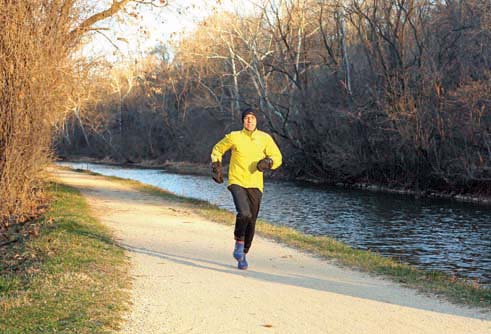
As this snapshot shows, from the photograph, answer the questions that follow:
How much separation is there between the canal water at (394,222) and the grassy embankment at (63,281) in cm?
724

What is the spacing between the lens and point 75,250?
9711 millimetres

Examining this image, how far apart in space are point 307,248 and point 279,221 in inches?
355

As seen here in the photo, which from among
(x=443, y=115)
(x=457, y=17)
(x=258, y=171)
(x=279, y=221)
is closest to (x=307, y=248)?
(x=258, y=171)

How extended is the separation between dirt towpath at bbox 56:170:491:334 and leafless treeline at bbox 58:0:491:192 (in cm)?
1643

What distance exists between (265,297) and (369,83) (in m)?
31.8

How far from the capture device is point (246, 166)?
8734 millimetres

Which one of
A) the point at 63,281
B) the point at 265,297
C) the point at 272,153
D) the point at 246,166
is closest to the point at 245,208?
the point at 246,166

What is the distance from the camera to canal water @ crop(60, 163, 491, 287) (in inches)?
576

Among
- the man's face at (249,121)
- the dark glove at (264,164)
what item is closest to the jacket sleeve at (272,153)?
the dark glove at (264,164)

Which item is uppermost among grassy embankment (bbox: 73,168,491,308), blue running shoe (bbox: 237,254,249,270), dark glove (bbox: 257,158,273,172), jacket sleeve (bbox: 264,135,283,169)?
jacket sleeve (bbox: 264,135,283,169)

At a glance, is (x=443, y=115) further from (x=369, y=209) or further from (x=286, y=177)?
(x=286, y=177)

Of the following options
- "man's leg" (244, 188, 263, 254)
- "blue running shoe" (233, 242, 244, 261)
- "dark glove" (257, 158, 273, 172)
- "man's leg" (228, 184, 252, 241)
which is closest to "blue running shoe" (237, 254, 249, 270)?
"blue running shoe" (233, 242, 244, 261)

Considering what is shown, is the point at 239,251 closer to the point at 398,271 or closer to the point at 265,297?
the point at 265,297

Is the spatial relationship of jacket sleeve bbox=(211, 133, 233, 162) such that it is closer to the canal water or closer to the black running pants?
the black running pants
